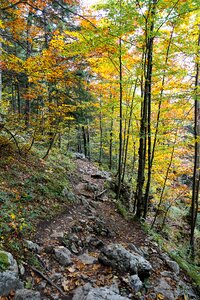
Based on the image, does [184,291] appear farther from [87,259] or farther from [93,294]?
[93,294]

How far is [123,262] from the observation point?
15.1ft

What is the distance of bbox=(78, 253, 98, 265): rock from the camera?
4667mm

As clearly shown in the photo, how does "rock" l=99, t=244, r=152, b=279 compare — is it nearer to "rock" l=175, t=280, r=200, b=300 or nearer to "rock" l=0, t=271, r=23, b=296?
"rock" l=175, t=280, r=200, b=300

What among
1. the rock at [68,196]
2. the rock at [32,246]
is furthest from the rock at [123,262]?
the rock at [68,196]

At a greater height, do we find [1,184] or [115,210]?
[1,184]

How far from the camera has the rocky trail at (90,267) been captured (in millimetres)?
3457

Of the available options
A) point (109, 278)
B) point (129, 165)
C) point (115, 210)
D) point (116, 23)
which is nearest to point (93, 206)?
point (115, 210)

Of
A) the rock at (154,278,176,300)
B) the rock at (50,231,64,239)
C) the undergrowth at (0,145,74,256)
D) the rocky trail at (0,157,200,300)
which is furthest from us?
the rock at (50,231,64,239)

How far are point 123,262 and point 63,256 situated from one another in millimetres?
1348

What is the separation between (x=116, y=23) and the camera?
23.7 ft

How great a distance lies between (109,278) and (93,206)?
4040 mm

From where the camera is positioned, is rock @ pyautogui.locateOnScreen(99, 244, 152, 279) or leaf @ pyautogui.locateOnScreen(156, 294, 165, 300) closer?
leaf @ pyautogui.locateOnScreen(156, 294, 165, 300)

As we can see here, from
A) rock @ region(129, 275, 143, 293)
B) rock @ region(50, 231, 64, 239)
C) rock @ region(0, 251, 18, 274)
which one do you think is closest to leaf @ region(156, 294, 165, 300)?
rock @ region(129, 275, 143, 293)

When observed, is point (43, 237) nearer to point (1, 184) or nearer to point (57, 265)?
point (57, 265)
